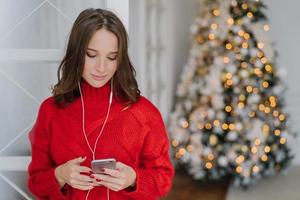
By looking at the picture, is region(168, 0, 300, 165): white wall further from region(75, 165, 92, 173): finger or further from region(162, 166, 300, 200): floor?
region(75, 165, 92, 173): finger

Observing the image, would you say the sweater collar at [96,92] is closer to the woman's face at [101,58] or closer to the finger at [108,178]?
the woman's face at [101,58]

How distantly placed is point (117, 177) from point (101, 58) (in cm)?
32

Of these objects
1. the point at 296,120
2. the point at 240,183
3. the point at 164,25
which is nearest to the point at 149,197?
the point at 240,183

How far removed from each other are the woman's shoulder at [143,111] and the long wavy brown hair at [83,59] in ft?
0.06

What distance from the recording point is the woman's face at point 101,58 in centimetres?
144

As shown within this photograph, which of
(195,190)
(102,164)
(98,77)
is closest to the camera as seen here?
(102,164)

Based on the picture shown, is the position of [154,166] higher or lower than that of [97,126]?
lower

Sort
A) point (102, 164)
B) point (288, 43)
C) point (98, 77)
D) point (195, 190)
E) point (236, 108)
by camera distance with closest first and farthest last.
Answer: point (102, 164), point (98, 77), point (236, 108), point (195, 190), point (288, 43)

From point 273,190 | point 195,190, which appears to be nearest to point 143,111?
point 195,190

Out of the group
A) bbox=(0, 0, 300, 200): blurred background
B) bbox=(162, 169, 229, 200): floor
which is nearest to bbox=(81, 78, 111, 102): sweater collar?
bbox=(0, 0, 300, 200): blurred background

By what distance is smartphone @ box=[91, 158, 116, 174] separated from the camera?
1374 millimetres

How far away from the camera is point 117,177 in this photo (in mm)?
1398

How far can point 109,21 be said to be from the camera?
1457mm

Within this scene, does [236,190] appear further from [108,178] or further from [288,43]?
[108,178]
